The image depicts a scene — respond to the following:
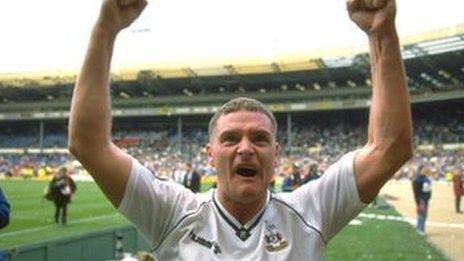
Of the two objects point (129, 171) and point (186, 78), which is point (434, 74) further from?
point (129, 171)

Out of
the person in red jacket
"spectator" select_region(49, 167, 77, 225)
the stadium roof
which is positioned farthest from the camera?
the stadium roof

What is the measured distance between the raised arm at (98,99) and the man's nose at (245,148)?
0.54m

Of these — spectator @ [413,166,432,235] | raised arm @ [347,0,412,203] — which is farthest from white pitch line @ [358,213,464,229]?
raised arm @ [347,0,412,203]

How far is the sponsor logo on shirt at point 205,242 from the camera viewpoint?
275 centimetres

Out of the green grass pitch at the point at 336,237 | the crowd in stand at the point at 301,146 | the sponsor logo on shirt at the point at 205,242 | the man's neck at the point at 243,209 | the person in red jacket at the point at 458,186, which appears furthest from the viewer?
the crowd in stand at the point at 301,146

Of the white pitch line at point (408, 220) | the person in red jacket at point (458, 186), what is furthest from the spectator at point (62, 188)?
the person in red jacket at point (458, 186)

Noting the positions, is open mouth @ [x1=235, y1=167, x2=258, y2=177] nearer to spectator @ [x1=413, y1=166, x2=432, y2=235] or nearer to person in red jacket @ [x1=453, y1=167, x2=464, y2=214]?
spectator @ [x1=413, y1=166, x2=432, y2=235]

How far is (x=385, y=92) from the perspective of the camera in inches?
106

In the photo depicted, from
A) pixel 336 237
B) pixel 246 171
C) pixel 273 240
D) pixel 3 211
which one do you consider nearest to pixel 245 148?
pixel 246 171

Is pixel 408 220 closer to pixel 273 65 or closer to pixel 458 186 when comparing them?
pixel 458 186

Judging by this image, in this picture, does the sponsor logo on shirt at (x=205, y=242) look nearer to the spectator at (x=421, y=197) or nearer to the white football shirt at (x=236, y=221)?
the white football shirt at (x=236, y=221)

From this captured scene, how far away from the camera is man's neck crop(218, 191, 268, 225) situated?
2869 mm

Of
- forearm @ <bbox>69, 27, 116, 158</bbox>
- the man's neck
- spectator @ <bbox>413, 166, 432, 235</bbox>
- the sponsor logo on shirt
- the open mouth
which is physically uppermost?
forearm @ <bbox>69, 27, 116, 158</bbox>

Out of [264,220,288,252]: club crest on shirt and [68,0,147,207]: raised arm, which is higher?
[68,0,147,207]: raised arm
